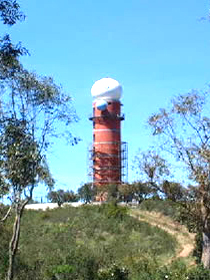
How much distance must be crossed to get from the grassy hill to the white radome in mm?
26291

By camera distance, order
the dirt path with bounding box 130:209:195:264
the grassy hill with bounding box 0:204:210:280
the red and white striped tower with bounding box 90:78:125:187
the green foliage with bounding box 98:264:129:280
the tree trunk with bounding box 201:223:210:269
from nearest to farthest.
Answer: the green foliage with bounding box 98:264:129:280, the tree trunk with bounding box 201:223:210:269, the grassy hill with bounding box 0:204:210:280, the dirt path with bounding box 130:209:195:264, the red and white striped tower with bounding box 90:78:125:187

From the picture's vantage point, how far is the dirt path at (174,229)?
37.2 m

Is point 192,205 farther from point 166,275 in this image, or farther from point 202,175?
point 166,275

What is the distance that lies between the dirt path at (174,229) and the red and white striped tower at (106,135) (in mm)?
23795

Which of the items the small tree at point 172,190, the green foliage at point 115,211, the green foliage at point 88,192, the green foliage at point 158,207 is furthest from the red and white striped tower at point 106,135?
the small tree at point 172,190

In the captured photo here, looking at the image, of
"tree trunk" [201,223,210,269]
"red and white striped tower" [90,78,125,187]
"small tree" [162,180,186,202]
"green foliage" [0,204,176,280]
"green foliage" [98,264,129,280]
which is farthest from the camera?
"red and white striped tower" [90,78,125,187]

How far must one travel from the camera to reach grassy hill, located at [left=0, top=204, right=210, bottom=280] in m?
22.6

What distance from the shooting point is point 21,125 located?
1547 cm

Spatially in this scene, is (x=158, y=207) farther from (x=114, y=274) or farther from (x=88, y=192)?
(x=114, y=274)

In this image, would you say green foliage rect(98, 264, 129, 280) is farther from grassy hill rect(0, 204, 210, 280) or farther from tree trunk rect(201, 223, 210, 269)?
tree trunk rect(201, 223, 210, 269)

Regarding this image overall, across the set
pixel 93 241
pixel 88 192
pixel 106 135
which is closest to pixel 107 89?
pixel 106 135

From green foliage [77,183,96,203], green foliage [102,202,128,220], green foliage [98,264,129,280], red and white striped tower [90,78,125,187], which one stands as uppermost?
red and white striped tower [90,78,125,187]

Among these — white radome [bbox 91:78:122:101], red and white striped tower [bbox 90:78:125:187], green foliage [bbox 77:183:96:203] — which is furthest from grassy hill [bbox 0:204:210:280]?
white radome [bbox 91:78:122:101]

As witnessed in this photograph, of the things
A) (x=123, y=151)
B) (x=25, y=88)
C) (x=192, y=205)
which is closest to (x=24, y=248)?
(x=192, y=205)
